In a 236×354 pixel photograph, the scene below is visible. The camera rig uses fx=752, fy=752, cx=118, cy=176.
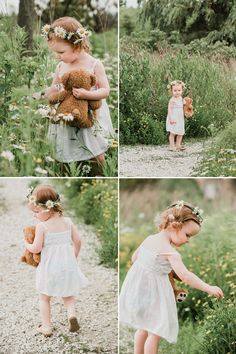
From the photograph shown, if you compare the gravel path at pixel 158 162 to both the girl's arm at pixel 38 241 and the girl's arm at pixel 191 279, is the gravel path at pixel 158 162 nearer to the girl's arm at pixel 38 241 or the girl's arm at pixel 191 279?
the girl's arm at pixel 38 241

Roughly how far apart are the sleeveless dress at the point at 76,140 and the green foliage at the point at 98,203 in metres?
0.56

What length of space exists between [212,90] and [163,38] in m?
0.45

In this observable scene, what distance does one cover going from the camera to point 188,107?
15.1 ft

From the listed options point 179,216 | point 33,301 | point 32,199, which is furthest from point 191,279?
point 33,301

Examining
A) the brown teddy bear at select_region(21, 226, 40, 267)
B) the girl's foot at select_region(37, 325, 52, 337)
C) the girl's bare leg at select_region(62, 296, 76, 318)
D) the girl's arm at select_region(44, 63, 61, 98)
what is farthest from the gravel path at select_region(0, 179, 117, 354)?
the girl's arm at select_region(44, 63, 61, 98)

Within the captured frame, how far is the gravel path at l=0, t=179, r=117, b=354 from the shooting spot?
3998mm

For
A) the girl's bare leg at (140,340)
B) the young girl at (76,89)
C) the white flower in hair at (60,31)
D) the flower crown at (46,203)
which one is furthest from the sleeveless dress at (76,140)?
→ the girl's bare leg at (140,340)

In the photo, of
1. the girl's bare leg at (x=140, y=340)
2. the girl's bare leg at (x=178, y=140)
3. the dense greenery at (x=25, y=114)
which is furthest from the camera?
the girl's bare leg at (x=178, y=140)

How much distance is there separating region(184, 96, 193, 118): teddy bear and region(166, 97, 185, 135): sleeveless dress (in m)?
0.02

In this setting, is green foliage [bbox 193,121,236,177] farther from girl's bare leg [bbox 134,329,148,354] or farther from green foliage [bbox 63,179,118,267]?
girl's bare leg [bbox 134,329,148,354]

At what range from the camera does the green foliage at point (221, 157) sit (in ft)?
14.5

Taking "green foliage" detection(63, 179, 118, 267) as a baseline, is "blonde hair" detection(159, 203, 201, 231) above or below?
above

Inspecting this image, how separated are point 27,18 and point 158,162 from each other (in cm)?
132

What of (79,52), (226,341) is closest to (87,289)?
(226,341)
